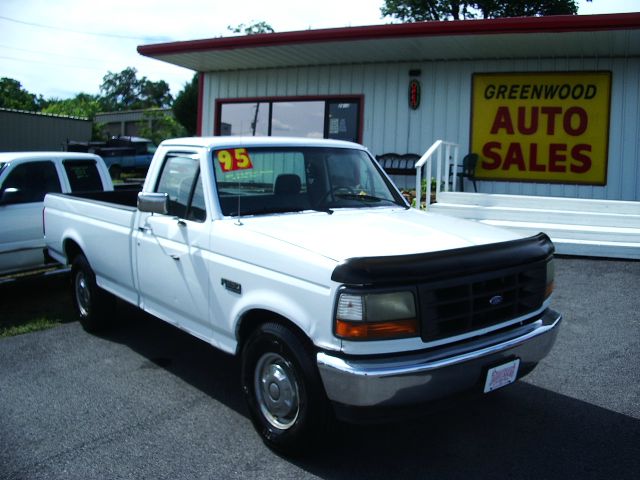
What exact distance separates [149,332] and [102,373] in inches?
46.7

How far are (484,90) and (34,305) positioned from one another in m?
8.99

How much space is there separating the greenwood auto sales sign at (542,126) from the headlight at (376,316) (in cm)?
981

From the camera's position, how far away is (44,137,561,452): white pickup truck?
3.21 meters

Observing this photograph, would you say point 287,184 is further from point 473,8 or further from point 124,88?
point 124,88

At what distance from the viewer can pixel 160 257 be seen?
15.8 feet

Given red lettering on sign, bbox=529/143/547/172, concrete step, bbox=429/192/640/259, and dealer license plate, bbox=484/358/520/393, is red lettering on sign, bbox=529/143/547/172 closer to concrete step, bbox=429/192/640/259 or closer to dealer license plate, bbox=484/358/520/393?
concrete step, bbox=429/192/640/259

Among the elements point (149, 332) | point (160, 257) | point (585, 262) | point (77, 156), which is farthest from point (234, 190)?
point (585, 262)

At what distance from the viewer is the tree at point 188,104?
36.0 meters

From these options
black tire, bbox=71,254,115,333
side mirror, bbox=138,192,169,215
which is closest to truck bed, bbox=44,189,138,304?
black tire, bbox=71,254,115,333

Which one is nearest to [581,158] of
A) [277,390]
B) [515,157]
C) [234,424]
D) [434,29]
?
[515,157]

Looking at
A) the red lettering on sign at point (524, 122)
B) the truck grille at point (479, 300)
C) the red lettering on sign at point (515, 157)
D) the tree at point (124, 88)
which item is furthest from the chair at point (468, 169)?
the tree at point (124, 88)

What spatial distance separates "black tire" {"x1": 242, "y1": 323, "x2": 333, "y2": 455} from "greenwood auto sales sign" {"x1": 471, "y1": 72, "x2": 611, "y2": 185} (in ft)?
31.9

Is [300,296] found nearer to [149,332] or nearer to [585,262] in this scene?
[149,332]

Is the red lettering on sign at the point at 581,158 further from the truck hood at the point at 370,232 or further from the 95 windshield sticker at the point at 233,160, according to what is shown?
the 95 windshield sticker at the point at 233,160
